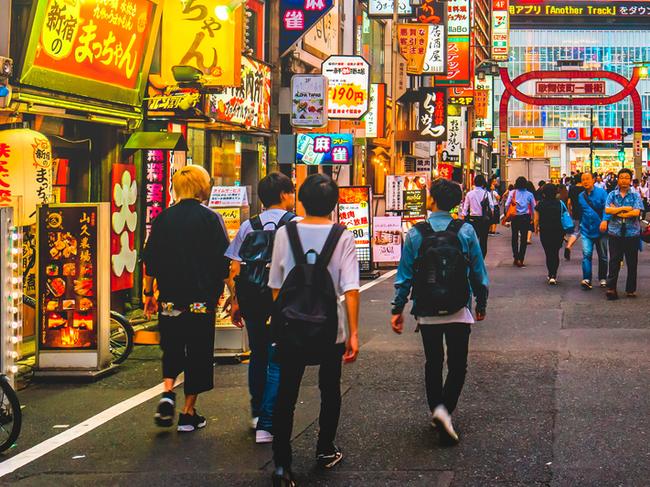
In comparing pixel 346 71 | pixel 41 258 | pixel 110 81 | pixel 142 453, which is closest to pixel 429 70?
pixel 346 71

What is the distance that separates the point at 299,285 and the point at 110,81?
8.81m

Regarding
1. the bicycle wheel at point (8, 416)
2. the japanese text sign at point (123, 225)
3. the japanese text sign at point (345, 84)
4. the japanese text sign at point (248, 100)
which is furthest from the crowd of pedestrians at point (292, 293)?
the japanese text sign at point (345, 84)

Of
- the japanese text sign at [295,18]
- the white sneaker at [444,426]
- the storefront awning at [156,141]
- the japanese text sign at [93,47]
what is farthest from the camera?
the japanese text sign at [295,18]

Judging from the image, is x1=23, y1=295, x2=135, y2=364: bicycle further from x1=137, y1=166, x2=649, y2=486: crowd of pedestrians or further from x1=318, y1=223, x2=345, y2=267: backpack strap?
x1=318, y1=223, x2=345, y2=267: backpack strap

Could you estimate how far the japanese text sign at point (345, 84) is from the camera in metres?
23.9

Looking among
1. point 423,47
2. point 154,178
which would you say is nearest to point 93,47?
point 154,178

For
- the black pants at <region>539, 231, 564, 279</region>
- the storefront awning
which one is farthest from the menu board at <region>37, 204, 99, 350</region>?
the black pants at <region>539, 231, 564, 279</region>

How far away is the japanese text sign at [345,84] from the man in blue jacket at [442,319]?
1724 centimetres

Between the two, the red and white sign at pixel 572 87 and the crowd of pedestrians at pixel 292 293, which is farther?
the red and white sign at pixel 572 87

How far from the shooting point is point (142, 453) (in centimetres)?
657

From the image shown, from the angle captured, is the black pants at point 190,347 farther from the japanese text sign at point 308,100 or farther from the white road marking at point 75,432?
the japanese text sign at point 308,100

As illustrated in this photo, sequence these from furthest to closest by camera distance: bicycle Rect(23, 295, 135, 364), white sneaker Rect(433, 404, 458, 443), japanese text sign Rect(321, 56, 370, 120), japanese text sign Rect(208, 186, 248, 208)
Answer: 1. japanese text sign Rect(321, 56, 370, 120)
2. japanese text sign Rect(208, 186, 248, 208)
3. bicycle Rect(23, 295, 135, 364)
4. white sneaker Rect(433, 404, 458, 443)

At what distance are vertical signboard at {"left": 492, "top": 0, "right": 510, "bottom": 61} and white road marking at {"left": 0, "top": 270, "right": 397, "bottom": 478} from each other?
261ft

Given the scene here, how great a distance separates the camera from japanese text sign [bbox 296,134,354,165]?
806 inches
